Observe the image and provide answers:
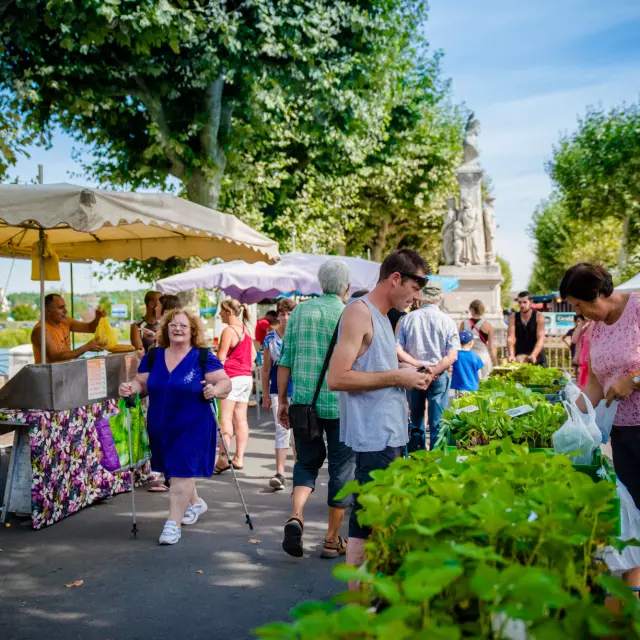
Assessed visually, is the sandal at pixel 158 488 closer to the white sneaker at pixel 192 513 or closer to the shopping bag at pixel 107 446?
the white sneaker at pixel 192 513

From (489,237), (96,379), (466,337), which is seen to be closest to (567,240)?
(489,237)

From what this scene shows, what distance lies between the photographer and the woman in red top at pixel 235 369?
25.7ft

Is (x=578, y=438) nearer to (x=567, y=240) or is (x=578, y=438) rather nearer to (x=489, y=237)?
(x=489, y=237)

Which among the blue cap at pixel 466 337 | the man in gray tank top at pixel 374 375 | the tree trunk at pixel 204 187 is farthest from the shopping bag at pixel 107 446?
the tree trunk at pixel 204 187

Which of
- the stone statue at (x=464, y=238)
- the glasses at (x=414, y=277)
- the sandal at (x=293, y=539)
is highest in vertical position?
the stone statue at (x=464, y=238)

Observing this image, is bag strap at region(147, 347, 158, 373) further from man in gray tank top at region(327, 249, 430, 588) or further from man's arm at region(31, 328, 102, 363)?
man in gray tank top at region(327, 249, 430, 588)

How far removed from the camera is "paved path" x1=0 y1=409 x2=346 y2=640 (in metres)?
Result: 3.83

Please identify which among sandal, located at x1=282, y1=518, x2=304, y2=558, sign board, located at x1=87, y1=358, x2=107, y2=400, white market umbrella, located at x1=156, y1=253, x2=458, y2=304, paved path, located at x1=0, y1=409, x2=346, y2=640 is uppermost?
white market umbrella, located at x1=156, y1=253, x2=458, y2=304

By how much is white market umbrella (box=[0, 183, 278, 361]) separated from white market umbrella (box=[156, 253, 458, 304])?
3221 mm

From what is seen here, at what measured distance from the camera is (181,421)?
209 inches

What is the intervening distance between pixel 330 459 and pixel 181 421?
1.25 m

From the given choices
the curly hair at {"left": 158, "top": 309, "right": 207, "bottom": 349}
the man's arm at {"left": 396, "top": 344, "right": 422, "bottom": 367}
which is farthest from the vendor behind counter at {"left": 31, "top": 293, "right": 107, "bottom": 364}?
the man's arm at {"left": 396, "top": 344, "right": 422, "bottom": 367}

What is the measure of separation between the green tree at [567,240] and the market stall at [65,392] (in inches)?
1534

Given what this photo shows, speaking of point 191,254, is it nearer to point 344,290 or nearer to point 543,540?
point 344,290
